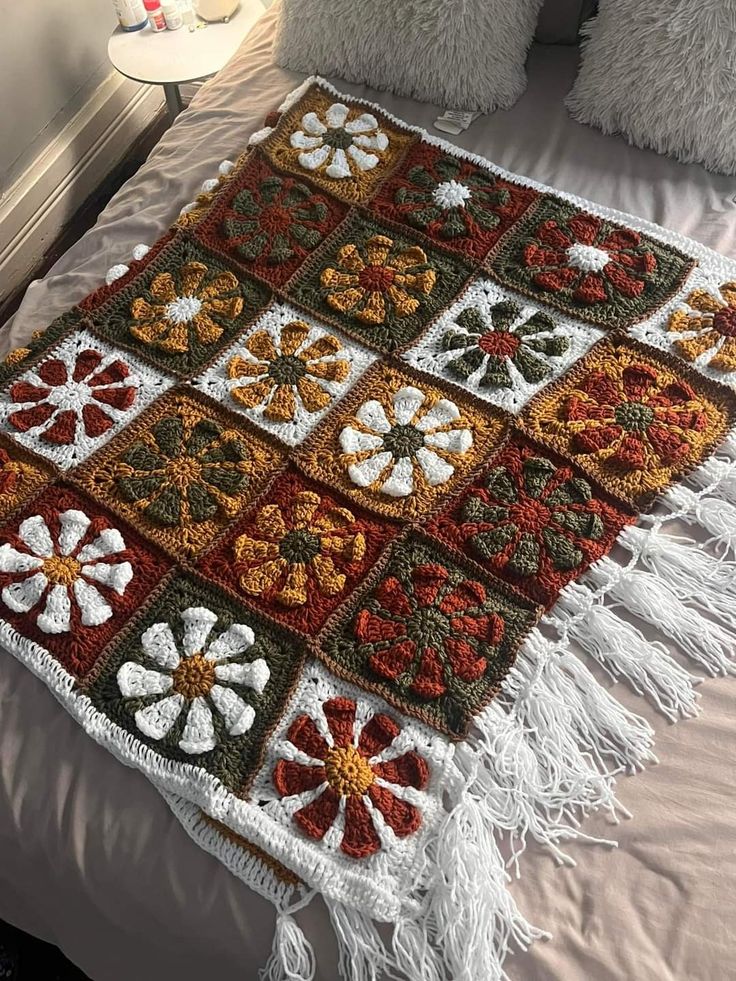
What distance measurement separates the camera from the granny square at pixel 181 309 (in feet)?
3.83

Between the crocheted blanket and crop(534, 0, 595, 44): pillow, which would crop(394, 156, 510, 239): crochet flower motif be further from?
crop(534, 0, 595, 44): pillow

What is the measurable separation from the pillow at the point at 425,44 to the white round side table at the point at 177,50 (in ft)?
1.39

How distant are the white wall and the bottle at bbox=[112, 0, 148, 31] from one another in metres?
0.14

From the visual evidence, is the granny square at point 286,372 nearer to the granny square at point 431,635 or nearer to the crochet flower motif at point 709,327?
the granny square at point 431,635

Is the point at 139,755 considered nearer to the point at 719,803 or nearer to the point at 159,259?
the point at 719,803

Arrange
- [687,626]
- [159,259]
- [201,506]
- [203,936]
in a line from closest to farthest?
[203,936] → [687,626] → [201,506] → [159,259]

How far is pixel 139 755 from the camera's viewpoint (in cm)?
86

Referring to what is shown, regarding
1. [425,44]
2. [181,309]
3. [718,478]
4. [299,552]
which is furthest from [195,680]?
[425,44]

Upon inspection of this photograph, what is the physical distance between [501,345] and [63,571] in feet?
2.11

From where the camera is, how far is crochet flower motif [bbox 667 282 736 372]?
1.12 m

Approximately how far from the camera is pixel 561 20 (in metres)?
1.49

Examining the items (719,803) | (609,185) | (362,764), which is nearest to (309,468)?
(362,764)

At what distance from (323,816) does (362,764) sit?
0.21 feet

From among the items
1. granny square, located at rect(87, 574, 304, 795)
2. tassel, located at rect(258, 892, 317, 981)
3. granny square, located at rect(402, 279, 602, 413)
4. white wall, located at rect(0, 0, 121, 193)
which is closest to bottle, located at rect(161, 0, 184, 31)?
white wall, located at rect(0, 0, 121, 193)
